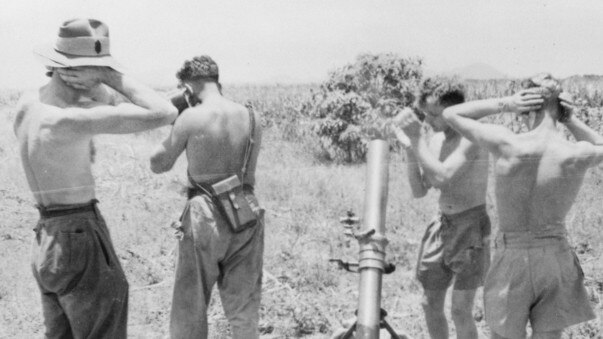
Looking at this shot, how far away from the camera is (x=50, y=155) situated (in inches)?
116

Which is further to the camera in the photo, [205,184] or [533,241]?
[205,184]

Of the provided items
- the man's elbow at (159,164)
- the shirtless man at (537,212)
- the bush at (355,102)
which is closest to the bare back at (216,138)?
the man's elbow at (159,164)

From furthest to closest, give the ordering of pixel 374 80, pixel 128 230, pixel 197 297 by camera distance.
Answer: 1. pixel 374 80
2. pixel 128 230
3. pixel 197 297

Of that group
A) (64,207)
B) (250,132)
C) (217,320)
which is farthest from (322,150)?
(64,207)

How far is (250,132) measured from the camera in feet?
12.0

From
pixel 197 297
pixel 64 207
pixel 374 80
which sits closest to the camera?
pixel 64 207

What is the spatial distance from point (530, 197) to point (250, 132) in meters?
1.32

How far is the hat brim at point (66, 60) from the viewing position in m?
3.04

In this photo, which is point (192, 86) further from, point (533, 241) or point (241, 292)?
point (533, 241)

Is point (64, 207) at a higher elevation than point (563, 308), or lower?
higher

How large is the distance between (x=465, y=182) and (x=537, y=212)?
0.60 m

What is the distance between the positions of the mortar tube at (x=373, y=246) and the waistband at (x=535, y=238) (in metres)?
0.75

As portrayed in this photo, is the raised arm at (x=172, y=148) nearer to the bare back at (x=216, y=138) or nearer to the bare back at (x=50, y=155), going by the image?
the bare back at (x=216, y=138)

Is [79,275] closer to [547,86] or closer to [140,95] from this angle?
[140,95]
